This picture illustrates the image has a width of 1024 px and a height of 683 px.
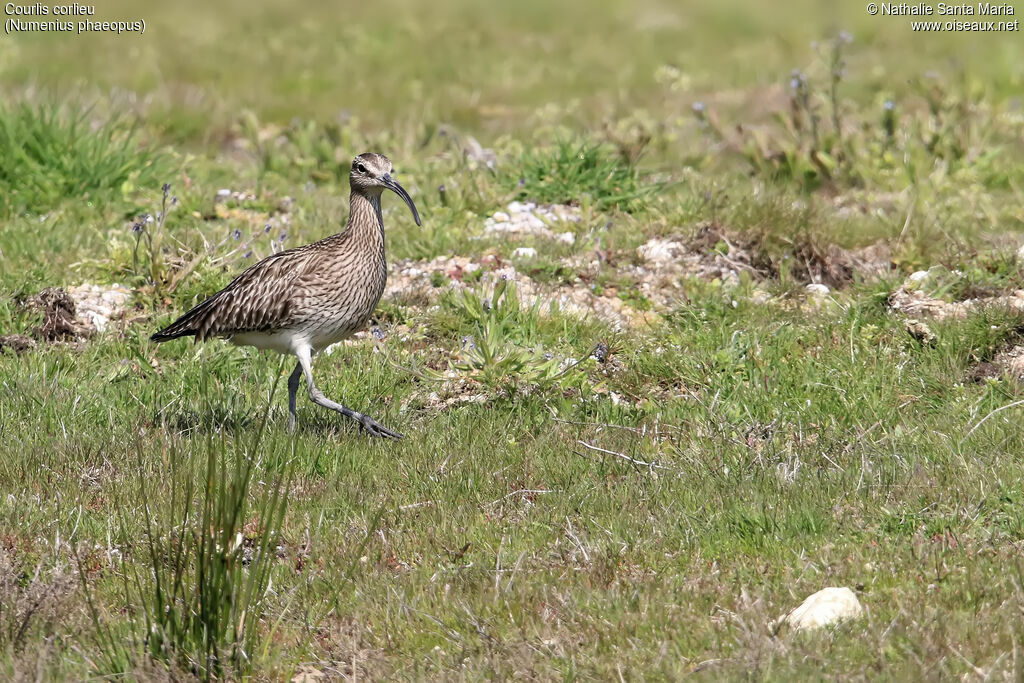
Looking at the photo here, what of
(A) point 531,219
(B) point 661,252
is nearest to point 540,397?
(B) point 661,252

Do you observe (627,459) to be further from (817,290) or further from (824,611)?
(817,290)

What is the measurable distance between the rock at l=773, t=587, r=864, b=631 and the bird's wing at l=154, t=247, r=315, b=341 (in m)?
3.49

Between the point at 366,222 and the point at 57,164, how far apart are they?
459cm

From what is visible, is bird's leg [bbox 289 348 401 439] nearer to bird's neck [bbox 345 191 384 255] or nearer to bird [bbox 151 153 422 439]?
bird [bbox 151 153 422 439]

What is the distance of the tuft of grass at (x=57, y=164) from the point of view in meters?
10.8

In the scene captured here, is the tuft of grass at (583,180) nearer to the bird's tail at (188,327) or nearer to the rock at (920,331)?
the rock at (920,331)

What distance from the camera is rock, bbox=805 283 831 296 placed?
9.15 m

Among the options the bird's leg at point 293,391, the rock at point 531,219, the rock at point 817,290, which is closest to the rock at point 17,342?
the bird's leg at point 293,391

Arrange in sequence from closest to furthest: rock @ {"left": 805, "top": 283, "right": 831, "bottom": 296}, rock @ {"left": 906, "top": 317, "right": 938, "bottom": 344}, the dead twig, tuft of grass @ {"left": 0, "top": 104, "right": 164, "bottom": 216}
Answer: the dead twig, rock @ {"left": 906, "top": 317, "right": 938, "bottom": 344}, rock @ {"left": 805, "top": 283, "right": 831, "bottom": 296}, tuft of grass @ {"left": 0, "top": 104, "right": 164, "bottom": 216}

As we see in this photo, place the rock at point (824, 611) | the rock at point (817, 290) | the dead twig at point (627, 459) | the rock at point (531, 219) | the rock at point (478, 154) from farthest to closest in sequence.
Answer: the rock at point (478, 154), the rock at point (531, 219), the rock at point (817, 290), the dead twig at point (627, 459), the rock at point (824, 611)

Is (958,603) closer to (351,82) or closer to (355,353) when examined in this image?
(355,353)

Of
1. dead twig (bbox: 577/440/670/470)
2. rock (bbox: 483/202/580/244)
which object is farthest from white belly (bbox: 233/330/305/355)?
rock (bbox: 483/202/580/244)

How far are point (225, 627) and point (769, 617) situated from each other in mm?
1972

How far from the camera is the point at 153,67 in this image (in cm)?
1764
